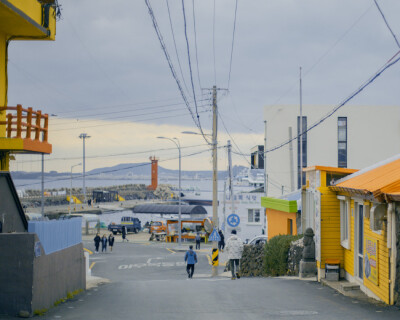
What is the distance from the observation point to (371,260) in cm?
1302

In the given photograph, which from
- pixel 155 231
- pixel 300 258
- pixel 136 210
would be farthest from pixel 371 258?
pixel 136 210

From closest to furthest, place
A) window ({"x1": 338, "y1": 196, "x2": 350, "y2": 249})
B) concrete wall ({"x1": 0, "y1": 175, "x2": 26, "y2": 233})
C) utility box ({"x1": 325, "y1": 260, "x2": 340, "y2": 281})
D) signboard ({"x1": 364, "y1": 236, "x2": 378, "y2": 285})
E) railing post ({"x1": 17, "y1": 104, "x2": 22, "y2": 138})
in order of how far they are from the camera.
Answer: signboard ({"x1": 364, "y1": 236, "x2": 378, "y2": 285}) → concrete wall ({"x1": 0, "y1": 175, "x2": 26, "y2": 233}) → railing post ({"x1": 17, "y1": 104, "x2": 22, "y2": 138}) → window ({"x1": 338, "y1": 196, "x2": 350, "y2": 249}) → utility box ({"x1": 325, "y1": 260, "x2": 340, "y2": 281})

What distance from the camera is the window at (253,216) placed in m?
61.4

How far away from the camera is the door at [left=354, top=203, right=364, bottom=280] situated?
14440 mm

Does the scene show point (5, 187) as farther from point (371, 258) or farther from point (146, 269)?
point (146, 269)

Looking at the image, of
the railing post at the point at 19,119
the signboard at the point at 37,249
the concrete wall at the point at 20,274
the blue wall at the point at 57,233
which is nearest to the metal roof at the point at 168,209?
the blue wall at the point at 57,233

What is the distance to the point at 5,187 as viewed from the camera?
44.0 ft

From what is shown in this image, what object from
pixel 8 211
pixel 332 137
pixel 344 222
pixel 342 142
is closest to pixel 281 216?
pixel 344 222

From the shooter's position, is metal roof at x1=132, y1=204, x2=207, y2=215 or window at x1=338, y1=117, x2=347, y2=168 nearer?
metal roof at x1=132, y1=204, x2=207, y2=215

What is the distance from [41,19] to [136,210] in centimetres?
5443

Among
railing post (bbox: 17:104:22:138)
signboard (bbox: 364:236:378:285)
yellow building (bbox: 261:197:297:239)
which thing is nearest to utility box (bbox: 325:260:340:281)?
signboard (bbox: 364:236:378:285)

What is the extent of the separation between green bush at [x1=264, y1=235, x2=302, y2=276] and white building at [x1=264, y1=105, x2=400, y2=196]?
40.9 meters

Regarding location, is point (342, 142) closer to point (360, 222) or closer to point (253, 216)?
point (253, 216)

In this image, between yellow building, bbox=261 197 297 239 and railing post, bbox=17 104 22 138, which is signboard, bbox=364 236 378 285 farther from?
yellow building, bbox=261 197 297 239
